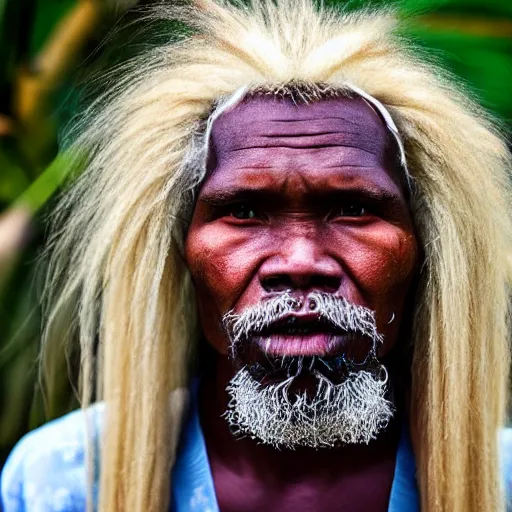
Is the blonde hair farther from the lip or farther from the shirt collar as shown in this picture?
the lip

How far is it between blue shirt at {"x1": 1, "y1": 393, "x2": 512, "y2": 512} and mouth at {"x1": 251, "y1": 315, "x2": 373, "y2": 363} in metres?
0.27

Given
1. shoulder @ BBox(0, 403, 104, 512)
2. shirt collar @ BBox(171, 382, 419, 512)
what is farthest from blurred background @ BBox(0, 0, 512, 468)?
shirt collar @ BBox(171, 382, 419, 512)

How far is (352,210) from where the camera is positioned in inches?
63.5

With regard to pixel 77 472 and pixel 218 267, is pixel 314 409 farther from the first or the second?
pixel 77 472

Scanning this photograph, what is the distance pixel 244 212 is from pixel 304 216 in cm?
9

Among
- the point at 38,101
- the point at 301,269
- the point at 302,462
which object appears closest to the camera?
the point at 301,269

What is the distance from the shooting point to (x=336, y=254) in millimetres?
1580

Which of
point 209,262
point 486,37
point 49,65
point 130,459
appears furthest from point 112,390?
point 486,37

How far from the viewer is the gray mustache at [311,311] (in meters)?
1.53

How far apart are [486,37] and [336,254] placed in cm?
101

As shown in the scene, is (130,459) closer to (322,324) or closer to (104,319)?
(104,319)

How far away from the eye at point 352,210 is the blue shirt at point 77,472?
38cm

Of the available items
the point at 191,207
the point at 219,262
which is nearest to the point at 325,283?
the point at 219,262

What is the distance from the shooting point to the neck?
1.71 meters
